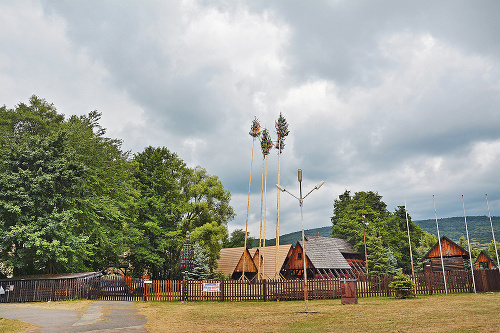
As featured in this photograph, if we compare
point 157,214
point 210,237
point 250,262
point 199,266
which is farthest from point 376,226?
point 157,214

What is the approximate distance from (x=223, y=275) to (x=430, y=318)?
117 ft

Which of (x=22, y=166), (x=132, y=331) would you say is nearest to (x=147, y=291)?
(x=22, y=166)

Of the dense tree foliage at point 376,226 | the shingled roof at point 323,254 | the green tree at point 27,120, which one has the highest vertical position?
the green tree at point 27,120

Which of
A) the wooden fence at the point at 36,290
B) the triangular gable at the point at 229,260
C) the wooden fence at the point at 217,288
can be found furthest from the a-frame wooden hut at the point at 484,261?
the wooden fence at the point at 36,290

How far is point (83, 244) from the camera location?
28.8 m

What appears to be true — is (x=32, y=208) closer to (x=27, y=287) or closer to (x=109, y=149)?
(x=27, y=287)

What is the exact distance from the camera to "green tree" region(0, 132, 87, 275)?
85.7ft

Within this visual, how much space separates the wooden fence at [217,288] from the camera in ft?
85.7

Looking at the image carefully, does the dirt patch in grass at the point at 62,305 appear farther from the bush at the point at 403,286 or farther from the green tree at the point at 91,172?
the bush at the point at 403,286

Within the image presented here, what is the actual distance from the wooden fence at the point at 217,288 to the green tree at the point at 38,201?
6.71 feet

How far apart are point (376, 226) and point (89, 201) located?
47856 mm

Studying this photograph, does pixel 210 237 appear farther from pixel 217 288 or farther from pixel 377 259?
pixel 377 259

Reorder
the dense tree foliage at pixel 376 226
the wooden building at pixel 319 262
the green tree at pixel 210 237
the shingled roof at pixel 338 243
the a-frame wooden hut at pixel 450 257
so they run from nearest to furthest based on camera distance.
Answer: the green tree at pixel 210 237 < the a-frame wooden hut at pixel 450 257 < the wooden building at pixel 319 262 < the shingled roof at pixel 338 243 < the dense tree foliage at pixel 376 226

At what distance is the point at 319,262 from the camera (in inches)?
1842
